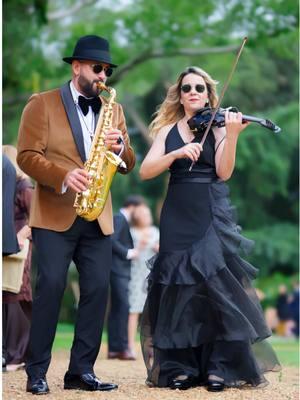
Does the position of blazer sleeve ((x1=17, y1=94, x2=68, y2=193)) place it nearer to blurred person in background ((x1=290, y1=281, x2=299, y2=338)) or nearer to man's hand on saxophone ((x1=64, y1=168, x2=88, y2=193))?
man's hand on saxophone ((x1=64, y1=168, x2=88, y2=193))

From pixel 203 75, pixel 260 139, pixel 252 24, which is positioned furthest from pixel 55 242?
pixel 260 139

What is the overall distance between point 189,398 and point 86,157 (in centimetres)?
170

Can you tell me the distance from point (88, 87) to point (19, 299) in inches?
119

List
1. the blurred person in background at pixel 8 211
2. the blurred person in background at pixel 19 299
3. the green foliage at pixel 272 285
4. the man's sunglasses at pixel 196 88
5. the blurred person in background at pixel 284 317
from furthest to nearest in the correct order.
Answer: the green foliage at pixel 272 285 → the blurred person in background at pixel 284 317 → the blurred person in background at pixel 19 299 → the blurred person in background at pixel 8 211 → the man's sunglasses at pixel 196 88

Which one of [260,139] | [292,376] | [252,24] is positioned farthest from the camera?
[260,139]

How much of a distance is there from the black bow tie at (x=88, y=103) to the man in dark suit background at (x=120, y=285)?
4.63 metres

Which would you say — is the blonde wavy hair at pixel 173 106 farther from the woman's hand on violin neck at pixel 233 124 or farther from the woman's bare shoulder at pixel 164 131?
the woman's hand on violin neck at pixel 233 124

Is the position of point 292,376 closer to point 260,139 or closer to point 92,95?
point 92,95

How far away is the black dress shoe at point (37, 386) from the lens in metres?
6.66

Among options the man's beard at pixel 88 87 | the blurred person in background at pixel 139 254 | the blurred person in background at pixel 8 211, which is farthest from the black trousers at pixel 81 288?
the blurred person in background at pixel 139 254

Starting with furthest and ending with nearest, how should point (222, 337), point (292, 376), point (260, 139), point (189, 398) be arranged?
point (260, 139) → point (292, 376) → point (222, 337) → point (189, 398)

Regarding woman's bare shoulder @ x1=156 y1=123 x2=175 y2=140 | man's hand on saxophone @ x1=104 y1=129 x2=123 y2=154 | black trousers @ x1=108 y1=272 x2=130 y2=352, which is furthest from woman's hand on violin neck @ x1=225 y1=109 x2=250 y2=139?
black trousers @ x1=108 y1=272 x2=130 y2=352

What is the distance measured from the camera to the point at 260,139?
103ft

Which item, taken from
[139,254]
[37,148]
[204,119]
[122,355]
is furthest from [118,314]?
Answer: [37,148]
